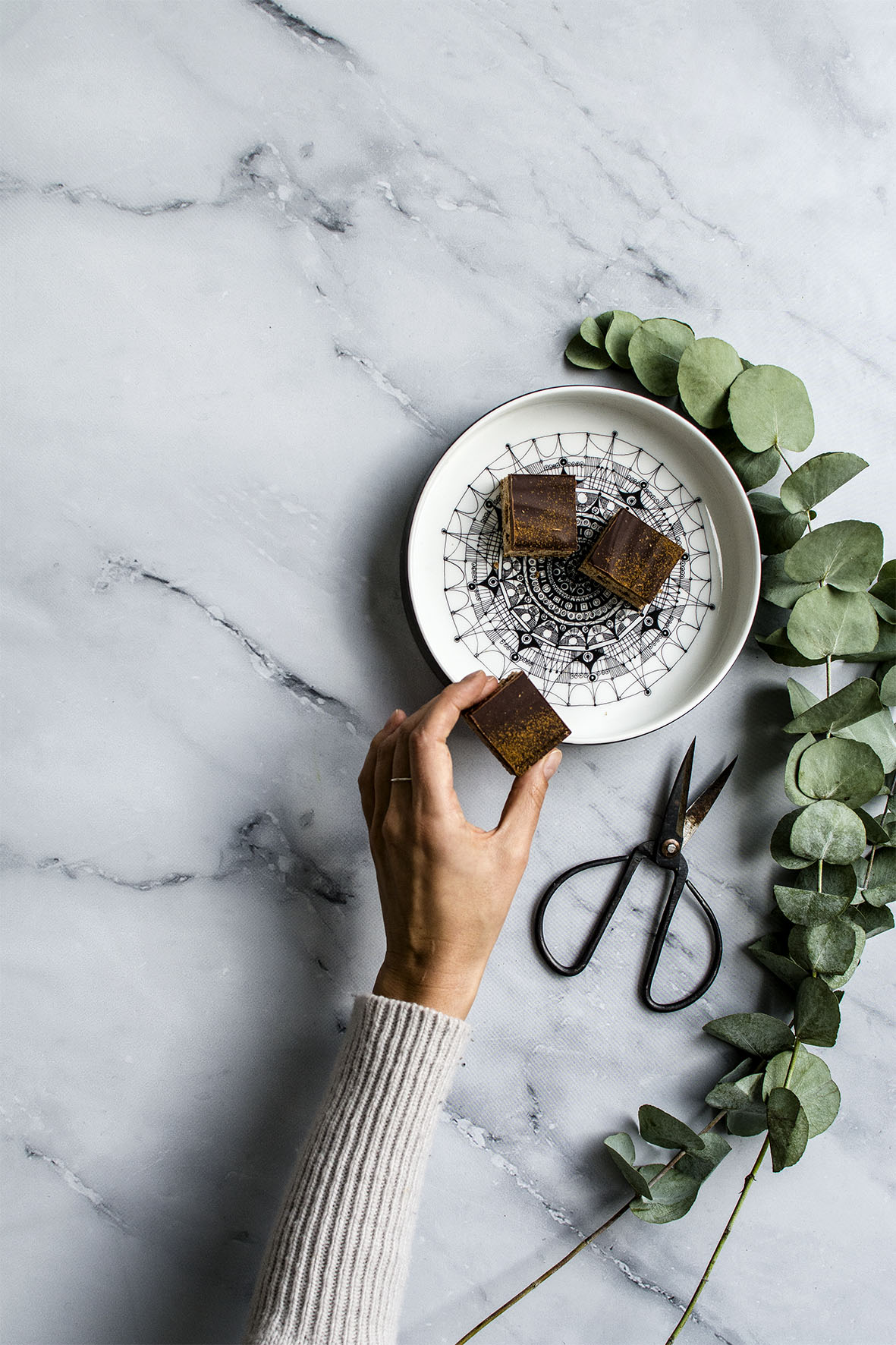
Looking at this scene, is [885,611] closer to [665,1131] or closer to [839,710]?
[839,710]

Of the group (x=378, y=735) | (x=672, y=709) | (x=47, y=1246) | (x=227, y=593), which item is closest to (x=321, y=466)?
(x=227, y=593)

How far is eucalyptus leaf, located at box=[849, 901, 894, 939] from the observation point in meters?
1.03

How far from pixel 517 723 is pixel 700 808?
0.95ft

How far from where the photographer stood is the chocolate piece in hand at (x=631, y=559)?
0.95 meters

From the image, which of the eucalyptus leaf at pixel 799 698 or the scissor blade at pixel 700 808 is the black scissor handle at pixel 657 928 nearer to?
the scissor blade at pixel 700 808

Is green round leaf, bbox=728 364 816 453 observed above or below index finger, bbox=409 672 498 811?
above

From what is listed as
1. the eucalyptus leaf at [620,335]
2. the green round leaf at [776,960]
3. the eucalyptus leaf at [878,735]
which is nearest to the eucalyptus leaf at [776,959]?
the green round leaf at [776,960]

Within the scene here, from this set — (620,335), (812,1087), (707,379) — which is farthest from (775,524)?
(812,1087)

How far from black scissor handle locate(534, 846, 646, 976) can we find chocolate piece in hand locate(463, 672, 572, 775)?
0.20 metres

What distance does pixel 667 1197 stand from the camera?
102 centimetres

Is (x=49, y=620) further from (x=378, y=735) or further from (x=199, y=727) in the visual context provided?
(x=378, y=735)

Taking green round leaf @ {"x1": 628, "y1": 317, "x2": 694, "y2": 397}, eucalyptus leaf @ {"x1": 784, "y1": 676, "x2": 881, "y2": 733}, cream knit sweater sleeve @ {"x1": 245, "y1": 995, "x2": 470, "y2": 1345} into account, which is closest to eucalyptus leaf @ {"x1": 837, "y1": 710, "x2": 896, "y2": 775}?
eucalyptus leaf @ {"x1": 784, "y1": 676, "x2": 881, "y2": 733}

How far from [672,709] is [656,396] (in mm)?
381

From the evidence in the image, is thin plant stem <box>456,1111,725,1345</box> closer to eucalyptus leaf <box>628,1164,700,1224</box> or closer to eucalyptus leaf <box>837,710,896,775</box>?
eucalyptus leaf <box>628,1164,700,1224</box>
